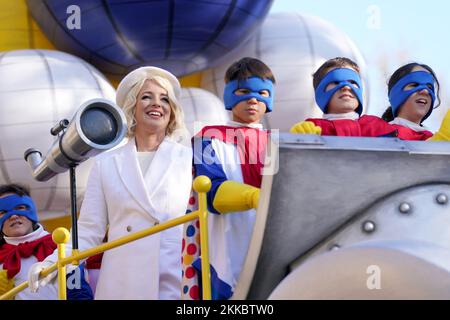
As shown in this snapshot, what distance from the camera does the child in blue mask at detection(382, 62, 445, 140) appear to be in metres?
2.74

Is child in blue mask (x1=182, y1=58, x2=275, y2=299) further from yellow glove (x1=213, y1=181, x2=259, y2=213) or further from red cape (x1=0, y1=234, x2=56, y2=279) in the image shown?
red cape (x1=0, y1=234, x2=56, y2=279)

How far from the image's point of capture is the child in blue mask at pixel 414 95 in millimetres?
2738

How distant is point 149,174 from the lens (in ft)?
8.82

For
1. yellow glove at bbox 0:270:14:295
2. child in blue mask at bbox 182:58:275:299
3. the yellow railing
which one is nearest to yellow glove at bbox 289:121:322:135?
child in blue mask at bbox 182:58:275:299

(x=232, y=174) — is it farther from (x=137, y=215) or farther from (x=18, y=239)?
(x=18, y=239)

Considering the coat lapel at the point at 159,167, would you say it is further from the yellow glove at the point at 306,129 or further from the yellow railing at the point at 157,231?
the yellow glove at the point at 306,129

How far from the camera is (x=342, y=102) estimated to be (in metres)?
2.61

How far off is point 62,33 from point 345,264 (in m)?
4.46

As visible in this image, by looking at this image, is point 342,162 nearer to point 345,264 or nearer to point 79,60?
point 345,264

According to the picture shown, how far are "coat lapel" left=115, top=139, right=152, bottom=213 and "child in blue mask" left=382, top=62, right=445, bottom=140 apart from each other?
30.1 inches

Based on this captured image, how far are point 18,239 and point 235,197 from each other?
Result: 1.90 m

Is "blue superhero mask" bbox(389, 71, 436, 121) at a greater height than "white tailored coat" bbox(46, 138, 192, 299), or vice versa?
"blue superhero mask" bbox(389, 71, 436, 121)

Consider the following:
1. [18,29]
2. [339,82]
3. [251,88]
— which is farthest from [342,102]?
[18,29]
